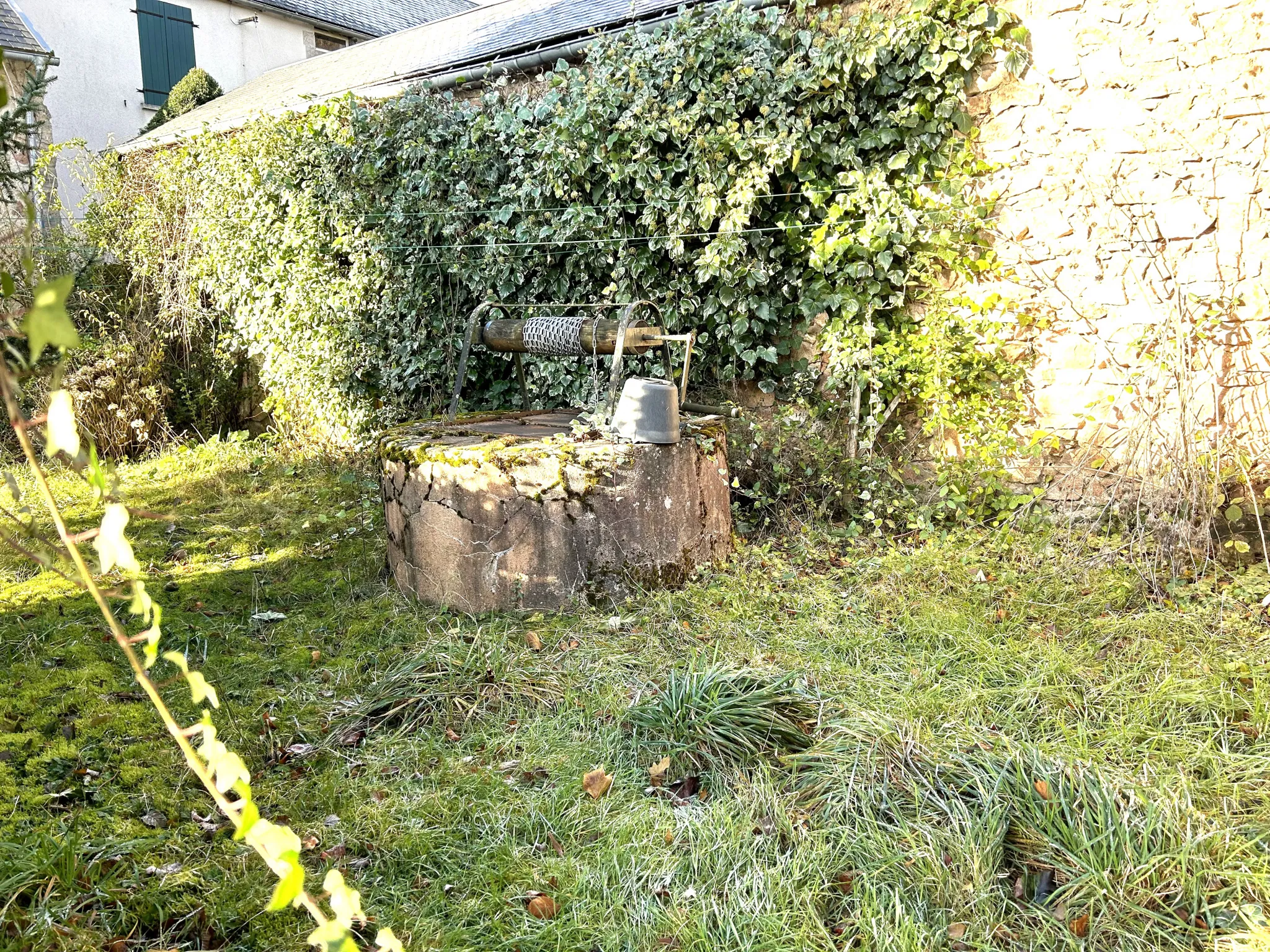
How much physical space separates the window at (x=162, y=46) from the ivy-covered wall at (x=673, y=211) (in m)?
8.52

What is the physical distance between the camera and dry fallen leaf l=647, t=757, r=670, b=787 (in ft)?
9.63

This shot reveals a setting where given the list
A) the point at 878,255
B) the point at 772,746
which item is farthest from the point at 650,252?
the point at 772,746

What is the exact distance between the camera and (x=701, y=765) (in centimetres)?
296

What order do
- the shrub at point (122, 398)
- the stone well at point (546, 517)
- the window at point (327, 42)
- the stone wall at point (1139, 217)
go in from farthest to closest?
the window at point (327, 42) → the shrub at point (122, 398) → the stone wall at point (1139, 217) → the stone well at point (546, 517)

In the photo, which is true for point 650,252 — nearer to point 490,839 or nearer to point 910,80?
point 910,80

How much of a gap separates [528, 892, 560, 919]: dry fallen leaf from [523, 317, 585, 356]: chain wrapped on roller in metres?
3.10

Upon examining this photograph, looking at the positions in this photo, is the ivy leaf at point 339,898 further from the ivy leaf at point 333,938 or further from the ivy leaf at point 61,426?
the ivy leaf at point 61,426

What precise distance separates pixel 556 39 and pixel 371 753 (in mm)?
5134

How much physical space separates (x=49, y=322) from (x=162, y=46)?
16.5 m

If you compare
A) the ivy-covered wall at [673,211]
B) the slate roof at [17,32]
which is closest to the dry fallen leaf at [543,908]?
the ivy-covered wall at [673,211]

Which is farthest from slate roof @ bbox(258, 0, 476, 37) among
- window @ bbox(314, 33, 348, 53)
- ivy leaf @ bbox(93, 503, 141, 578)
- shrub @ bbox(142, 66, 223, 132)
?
ivy leaf @ bbox(93, 503, 141, 578)

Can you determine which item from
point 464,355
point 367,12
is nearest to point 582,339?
point 464,355

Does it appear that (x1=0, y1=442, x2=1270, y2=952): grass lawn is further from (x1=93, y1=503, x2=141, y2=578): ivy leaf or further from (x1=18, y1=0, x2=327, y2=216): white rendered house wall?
(x1=18, y1=0, x2=327, y2=216): white rendered house wall

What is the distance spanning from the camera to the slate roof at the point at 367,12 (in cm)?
1542
